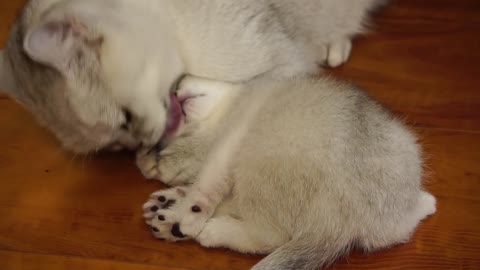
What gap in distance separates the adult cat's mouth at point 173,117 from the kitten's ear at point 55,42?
0.32 meters

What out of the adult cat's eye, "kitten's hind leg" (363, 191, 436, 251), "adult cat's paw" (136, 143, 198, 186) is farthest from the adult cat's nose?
"kitten's hind leg" (363, 191, 436, 251)

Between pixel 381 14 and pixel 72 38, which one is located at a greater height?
pixel 72 38

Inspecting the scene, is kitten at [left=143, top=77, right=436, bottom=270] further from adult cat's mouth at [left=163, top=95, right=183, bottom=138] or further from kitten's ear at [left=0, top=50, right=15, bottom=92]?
kitten's ear at [left=0, top=50, right=15, bottom=92]

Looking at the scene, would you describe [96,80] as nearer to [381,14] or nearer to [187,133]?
[187,133]

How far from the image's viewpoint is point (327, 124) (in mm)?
1387

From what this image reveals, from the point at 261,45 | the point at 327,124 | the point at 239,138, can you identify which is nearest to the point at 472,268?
the point at 327,124

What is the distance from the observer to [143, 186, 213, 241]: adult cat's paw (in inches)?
58.2

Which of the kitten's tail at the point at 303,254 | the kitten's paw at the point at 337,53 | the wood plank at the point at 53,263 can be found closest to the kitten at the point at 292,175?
the kitten's tail at the point at 303,254

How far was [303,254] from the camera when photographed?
53.0 inches

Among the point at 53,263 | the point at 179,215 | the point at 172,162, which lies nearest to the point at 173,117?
the point at 172,162

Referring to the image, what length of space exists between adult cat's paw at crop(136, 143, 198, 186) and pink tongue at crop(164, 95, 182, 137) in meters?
0.03

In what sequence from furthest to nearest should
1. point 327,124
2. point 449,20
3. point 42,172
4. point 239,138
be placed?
point 449,20, point 42,172, point 239,138, point 327,124

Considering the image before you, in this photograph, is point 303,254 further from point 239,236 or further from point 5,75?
point 5,75

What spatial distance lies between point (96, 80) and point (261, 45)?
0.44 meters
